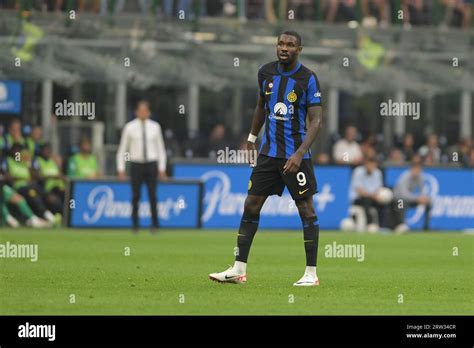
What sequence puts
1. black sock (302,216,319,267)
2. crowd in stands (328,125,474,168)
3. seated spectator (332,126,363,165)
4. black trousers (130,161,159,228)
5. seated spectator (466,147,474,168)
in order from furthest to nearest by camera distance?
seated spectator (466,147,474,168)
crowd in stands (328,125,474,168)
seated spectator (332,126,363,165)
black trousers (130,161,159,228)
black sock (302,216,319,267)

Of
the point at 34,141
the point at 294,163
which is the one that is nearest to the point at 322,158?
the point at 34,141

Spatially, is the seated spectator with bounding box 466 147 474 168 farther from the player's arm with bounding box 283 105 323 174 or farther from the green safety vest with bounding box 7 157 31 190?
Answer: the player's arm with bounding box 283 105 323 174

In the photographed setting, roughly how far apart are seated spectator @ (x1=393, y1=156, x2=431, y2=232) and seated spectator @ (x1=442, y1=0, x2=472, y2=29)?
515 cm

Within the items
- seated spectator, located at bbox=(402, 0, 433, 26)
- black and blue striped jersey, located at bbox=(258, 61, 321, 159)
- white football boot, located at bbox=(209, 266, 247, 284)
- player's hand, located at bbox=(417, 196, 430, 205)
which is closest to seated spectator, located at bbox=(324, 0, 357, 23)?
seated spectator, located at bbox=(402, 0, 433, 26)

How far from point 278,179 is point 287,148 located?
346 millimetres

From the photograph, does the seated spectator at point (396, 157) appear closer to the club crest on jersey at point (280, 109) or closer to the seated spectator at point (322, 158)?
the seated spectator at point (322, 158)

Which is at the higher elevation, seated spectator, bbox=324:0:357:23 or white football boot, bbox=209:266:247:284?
seated spectator, bbox=324:0:357:23

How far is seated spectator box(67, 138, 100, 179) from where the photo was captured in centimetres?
2667

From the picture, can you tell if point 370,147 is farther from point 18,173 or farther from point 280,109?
point 280,109

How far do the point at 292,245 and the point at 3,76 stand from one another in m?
9.83

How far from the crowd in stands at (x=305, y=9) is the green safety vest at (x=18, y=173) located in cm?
404

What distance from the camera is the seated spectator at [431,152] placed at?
29172 millimetres
